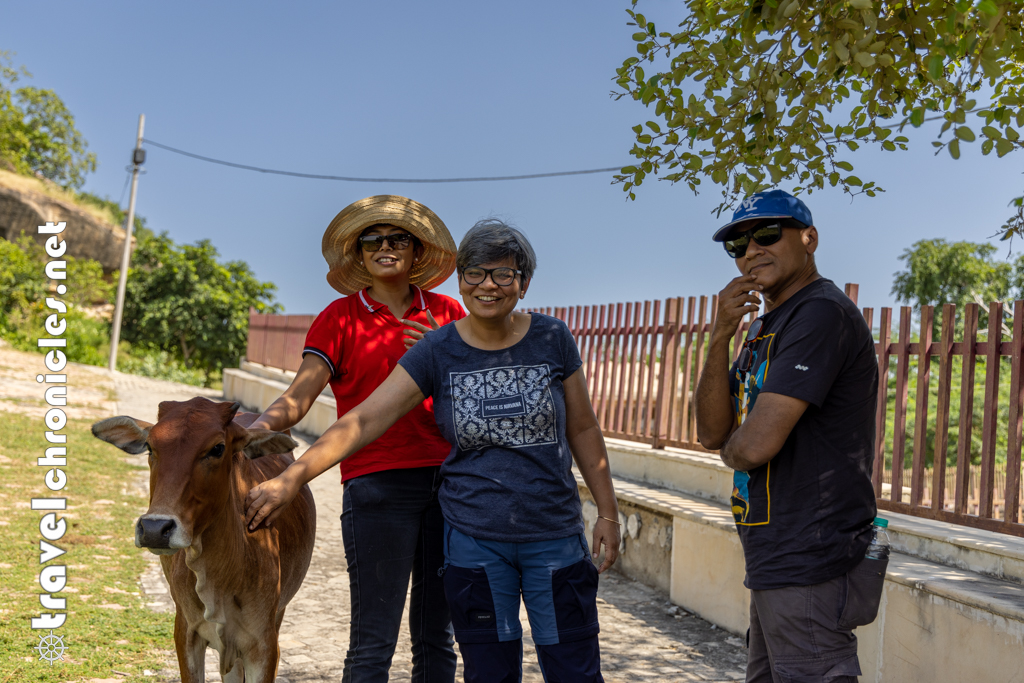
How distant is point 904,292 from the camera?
26.7m

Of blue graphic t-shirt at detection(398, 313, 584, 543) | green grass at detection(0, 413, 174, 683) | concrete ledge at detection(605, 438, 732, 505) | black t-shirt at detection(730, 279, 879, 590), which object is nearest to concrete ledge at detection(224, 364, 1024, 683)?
concrete ledge at detection(605, 438, 732, 505)

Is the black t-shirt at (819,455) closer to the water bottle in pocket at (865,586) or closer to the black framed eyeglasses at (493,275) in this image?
the water bottle in pocket at (865,586)

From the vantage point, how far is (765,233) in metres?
2.54

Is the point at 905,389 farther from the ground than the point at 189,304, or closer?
closer

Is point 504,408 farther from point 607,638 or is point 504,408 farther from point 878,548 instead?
point 607,638

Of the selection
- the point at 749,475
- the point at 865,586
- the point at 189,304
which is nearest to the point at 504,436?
the point at 749,475

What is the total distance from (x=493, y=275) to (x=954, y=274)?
26.5 m

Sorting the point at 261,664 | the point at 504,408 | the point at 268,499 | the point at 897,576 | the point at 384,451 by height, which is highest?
the point at 504,408

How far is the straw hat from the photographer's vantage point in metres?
3.30

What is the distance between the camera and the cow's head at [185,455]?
2.44m

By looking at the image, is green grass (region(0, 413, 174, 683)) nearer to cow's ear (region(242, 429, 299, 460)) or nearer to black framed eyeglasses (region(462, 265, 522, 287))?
cow's ear (region(242, 429, 299, 460))

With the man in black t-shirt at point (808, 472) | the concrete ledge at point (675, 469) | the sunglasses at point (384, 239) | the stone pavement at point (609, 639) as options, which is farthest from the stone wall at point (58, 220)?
the man in black t-shirt at point (808, 472)

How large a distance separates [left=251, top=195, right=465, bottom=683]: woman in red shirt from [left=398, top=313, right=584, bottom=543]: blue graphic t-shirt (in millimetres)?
378

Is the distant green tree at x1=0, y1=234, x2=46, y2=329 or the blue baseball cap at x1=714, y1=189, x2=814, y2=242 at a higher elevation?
the distant green tree at x1=0, y1=234, x2=46, y2=329
